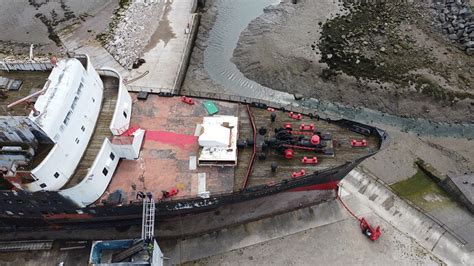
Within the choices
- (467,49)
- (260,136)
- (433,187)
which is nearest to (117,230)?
(260,136)

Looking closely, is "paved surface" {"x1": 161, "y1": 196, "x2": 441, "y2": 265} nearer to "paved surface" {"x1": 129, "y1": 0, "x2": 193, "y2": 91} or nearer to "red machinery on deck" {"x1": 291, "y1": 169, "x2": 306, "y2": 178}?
"red machinery on deck" {"x1": 291, "y1": 169, "x2": 306, "y2": 178}

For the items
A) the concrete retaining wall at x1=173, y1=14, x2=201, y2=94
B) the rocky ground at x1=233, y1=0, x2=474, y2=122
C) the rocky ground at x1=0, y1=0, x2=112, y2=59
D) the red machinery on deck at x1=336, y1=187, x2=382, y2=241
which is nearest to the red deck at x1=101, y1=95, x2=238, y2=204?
the concrete retaining wall at x1=173, y1=14, x2=201, y2=94

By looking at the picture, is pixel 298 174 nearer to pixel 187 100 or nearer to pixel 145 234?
pixel 187 100

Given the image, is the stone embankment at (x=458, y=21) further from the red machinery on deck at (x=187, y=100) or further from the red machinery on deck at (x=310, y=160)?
the red machinery on deck at (x=187, y=100)

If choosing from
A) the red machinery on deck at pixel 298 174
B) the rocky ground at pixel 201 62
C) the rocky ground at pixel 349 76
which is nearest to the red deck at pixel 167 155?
the red machinery on deck at pixel 298 174

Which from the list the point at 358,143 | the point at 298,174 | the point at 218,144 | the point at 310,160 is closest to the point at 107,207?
the point at 218,144

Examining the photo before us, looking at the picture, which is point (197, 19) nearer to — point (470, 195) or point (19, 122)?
point (19, 122)
